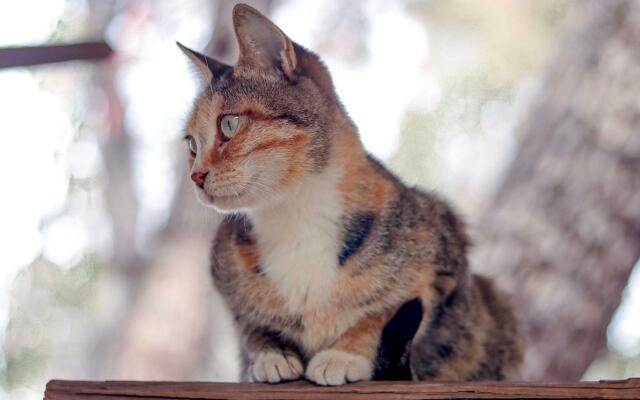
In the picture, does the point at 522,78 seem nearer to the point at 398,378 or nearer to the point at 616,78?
the point at 616,78

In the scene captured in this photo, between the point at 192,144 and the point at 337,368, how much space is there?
468mm

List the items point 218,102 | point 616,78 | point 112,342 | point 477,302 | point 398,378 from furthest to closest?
1. point 112,342
2. point 616,78
3. point 477,302
4. point 218,102
5. point 398,378

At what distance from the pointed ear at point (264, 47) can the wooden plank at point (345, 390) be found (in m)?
0.53

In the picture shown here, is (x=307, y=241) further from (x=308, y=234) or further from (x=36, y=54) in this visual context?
(x=36, y=54)

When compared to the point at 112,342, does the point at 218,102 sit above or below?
above

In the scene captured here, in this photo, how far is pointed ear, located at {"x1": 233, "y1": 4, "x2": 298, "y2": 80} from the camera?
1.28 metres

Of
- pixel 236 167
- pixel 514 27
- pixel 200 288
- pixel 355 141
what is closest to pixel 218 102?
pixel 236 167

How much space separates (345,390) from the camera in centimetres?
116

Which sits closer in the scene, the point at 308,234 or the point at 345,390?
the point at 345,390

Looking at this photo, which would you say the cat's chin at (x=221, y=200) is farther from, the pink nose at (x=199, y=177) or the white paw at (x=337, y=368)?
the white paw at (x=337, y=368)

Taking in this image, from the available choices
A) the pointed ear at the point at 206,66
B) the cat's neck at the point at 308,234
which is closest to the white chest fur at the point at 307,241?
the cat's neck at the point at 308,234

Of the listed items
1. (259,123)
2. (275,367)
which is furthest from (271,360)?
(259,123)

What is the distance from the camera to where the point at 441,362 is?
56.6 inches

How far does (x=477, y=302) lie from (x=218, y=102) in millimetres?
646
